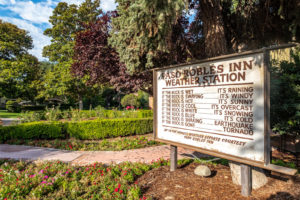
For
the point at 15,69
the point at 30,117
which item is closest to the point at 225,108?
the point at 30,117

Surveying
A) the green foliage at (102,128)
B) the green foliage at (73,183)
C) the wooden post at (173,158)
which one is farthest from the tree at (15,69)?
the wooden post at (173,158)

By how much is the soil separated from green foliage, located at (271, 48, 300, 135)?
1.51 m

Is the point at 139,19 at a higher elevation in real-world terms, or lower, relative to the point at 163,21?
higher

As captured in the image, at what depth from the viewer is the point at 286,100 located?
4699 millimetres

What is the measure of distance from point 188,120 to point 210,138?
543mm

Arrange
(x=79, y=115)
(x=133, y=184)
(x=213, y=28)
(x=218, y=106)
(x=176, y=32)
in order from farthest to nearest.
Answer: (x=79, y=115) < (x=176, y=32) < (x=213, y=28) < (x=133, y=184) < (x=218, y=106)

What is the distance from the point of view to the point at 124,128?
8688 mm

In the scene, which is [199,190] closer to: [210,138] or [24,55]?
[210,138]

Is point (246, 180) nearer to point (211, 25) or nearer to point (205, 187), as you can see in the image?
point (205, 187)

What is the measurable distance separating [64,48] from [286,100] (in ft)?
60.3

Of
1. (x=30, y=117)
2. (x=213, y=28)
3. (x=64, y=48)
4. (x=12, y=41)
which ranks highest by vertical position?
(x=12, y=41)

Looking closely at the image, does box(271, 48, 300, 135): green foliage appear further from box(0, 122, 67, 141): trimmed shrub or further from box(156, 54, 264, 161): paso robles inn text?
box(0, 122, 67, 141): trimmed shrub

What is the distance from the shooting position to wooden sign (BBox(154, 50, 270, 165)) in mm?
2514

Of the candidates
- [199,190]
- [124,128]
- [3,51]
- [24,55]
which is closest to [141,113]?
[124,128]
